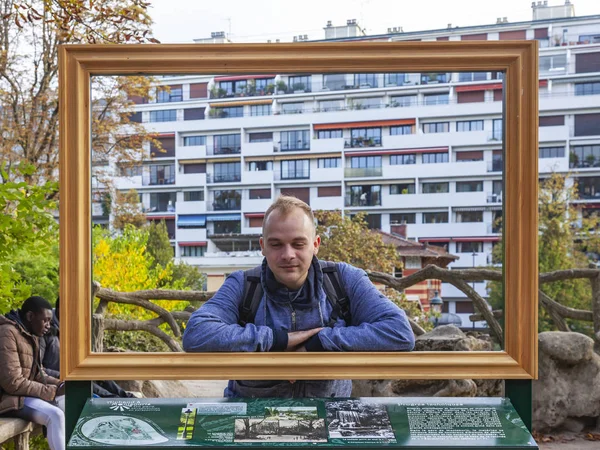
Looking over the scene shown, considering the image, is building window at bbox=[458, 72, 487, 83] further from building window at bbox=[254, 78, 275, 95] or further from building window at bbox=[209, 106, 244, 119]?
building window at bbox=[209, 106, 244, 119]

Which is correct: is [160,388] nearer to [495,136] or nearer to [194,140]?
[194,140]

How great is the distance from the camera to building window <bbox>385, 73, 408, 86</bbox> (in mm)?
3033

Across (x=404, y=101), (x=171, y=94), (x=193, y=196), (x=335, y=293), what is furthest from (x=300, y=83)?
(x=335, y=293)

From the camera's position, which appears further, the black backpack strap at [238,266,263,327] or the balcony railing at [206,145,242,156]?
the balcony railing at [206,145,242,156]

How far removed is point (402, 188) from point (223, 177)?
73cm

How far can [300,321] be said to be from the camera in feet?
9.79

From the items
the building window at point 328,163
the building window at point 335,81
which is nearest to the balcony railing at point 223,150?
the building window at point 328,163

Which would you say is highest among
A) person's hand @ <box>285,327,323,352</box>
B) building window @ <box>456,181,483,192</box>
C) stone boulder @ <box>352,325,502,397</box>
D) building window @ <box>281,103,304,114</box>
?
building window @ <box>281,103,304,114</box>

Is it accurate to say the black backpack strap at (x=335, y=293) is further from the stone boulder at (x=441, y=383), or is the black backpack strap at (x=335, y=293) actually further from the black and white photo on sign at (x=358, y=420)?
the stone boulder at (x=441, y=383)

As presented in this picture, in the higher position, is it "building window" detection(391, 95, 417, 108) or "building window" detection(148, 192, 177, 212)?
"building window" detection(391, 95, 417, 108)

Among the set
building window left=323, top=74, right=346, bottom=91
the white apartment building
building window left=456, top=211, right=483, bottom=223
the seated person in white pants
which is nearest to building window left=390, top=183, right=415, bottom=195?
the white apartment building

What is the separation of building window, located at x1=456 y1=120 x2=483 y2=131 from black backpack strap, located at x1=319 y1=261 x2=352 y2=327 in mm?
731

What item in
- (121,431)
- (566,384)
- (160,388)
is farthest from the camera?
(566,384)

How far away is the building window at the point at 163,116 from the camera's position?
125 inches
